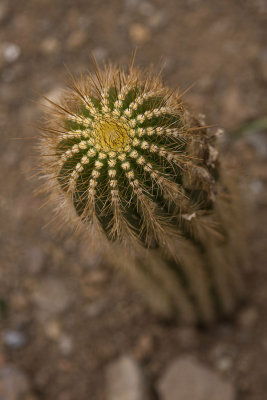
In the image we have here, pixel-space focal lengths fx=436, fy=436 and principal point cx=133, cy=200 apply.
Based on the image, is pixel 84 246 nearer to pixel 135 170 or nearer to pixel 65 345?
pixel 65 345

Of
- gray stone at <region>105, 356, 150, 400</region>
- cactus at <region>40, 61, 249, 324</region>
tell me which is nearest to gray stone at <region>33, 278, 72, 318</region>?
gray stone at <region>105, 356, 150, 400</region>

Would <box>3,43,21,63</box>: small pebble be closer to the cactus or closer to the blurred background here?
the blurred background

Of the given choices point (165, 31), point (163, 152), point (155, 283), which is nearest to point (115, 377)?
point (155, 283)

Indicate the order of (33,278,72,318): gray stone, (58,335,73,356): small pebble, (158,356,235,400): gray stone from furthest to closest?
(33,278,72,318): gray stone → (58,335,73,356): small pebble → (158,356,235,400): gray stone

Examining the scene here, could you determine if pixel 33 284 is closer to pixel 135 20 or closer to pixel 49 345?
pixel 49 345

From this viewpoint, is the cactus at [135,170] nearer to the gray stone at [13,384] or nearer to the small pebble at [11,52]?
the gray stone at [13,384]

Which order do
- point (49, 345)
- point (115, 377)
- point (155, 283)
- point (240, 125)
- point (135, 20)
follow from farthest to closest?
1. point (135, 20)
2. point (240, 125)
3. point (49, 345)
4. point (115, 377)
5. point (155, 283)

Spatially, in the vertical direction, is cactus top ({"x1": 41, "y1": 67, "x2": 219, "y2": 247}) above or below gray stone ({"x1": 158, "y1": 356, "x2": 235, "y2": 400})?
above
